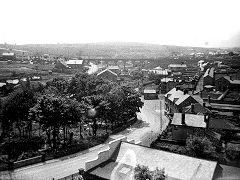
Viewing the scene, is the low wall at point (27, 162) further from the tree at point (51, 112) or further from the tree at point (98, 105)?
the tree at point (98, 105)

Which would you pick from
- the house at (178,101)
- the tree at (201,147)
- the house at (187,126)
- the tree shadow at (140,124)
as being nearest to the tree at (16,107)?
the tree shadow at (140,124)

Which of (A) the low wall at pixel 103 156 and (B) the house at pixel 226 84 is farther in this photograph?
(B) the house at pixel 226 84

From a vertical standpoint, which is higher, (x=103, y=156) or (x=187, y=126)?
(x=103, y=156)

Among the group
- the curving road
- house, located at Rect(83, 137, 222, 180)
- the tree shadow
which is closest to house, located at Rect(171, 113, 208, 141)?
the curving road

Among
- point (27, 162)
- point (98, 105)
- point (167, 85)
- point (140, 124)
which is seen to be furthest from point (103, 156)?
point (167, 85)

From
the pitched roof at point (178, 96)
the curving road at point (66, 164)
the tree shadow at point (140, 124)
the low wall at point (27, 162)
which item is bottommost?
the tree shadow at point (140, 124)

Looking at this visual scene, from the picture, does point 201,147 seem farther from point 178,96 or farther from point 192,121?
point 178,96

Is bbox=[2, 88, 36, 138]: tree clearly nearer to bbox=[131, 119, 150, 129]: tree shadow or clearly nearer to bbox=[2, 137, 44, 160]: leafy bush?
bbox=[2, 137, 44, 160]: leafy bush
